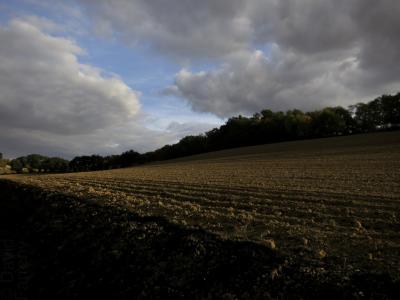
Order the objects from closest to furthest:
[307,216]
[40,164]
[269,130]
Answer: [307,216]
[269,130]
[40,164]

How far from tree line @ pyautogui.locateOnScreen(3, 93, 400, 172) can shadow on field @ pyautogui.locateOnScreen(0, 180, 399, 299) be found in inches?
3921

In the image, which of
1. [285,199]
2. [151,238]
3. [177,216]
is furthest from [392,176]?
[151,238]

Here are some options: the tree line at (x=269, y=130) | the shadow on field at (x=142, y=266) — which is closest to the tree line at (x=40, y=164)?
the tree line at (x=269, y=130)

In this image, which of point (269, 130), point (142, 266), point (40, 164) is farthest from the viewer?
point (40, 164)

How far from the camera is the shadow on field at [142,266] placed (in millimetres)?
9359

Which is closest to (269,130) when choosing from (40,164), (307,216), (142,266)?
(40,164)

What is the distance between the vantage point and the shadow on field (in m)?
9.36

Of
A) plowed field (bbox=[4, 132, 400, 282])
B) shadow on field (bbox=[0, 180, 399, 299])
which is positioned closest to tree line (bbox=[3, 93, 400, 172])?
plowed field (bbox=[4, 132, 400, 282])

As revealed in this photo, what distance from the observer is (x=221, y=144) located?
130 m

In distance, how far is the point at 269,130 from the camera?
394 feet

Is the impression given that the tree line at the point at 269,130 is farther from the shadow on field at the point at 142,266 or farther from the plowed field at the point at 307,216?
the shadow on field at the point at 142,266

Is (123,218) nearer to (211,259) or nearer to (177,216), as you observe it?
(177,216)

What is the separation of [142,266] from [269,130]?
110521mm

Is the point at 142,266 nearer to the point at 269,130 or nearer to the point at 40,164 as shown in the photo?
the point at 269,130
